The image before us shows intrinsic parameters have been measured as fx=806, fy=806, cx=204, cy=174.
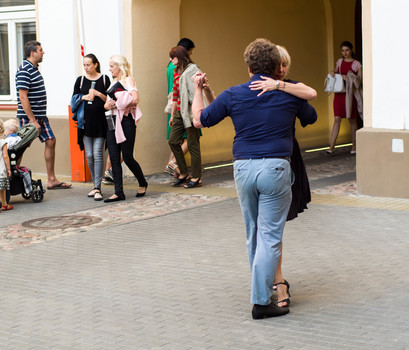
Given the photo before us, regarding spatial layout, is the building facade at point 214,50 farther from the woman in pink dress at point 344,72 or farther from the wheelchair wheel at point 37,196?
the wheelchair wheel at point 37,196

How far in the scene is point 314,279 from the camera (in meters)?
6.14

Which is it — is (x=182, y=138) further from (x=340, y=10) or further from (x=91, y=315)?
(x=340, y=10)

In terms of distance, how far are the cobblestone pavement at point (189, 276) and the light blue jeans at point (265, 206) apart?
0.30m

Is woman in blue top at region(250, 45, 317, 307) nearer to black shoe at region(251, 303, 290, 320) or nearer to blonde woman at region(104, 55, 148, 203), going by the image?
black shoe at region(251, 303, 290, 320)

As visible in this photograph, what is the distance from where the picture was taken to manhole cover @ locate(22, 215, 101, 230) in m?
8.66

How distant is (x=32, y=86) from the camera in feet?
36.7

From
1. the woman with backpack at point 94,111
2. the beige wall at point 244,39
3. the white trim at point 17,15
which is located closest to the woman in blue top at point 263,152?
the woman with backpack at point 94,111

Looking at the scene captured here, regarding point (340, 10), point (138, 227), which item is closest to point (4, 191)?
point (138, 227)

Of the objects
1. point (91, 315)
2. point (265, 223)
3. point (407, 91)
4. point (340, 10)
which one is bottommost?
point (91, 315)

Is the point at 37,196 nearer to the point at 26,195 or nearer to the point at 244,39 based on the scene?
the point at 26,195

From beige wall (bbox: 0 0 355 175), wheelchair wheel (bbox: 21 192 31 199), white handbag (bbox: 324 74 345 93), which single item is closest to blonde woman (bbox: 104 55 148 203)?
wheelchair wheel (bbox: 21 192 31 199)

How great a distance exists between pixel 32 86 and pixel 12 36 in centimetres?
334

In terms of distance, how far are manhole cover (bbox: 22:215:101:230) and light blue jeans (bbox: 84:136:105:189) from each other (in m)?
1.30

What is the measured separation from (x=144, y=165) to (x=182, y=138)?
1432 mm
